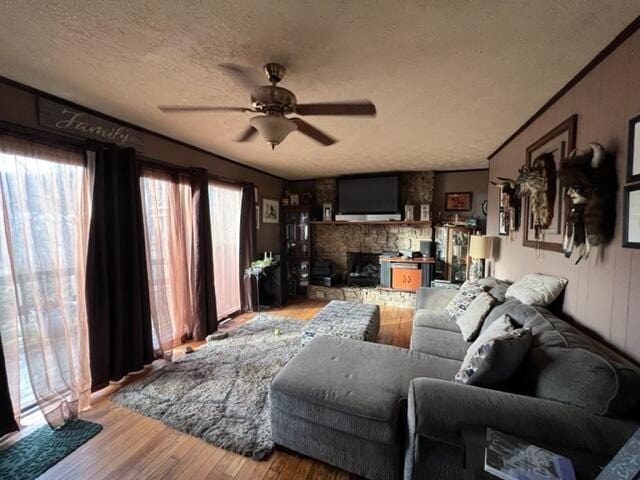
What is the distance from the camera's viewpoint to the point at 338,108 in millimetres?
1586

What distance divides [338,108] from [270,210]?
140 inches

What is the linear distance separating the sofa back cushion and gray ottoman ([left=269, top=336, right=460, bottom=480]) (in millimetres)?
493

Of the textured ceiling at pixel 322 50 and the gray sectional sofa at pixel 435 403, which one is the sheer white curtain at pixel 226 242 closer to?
the textured ceiling at pixel 322 50

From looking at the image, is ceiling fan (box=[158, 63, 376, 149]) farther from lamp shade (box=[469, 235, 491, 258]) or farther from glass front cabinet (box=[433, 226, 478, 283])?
glass front cabinet (box=[433, 226, 478, 283])

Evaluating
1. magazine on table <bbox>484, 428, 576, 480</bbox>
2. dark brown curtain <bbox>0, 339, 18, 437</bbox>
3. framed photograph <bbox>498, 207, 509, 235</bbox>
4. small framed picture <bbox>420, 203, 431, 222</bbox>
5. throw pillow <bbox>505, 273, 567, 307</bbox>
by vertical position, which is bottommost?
dark brown curtain <bbox>0, 339, 18, 437</bbox>

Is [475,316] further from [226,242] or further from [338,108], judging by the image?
[226,242]

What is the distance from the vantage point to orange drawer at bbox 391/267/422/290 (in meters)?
4.62

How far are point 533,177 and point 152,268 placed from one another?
345cm

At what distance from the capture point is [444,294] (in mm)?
3139

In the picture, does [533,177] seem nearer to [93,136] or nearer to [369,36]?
[369,36]

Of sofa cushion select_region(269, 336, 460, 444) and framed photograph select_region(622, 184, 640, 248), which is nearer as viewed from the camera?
framed photograph select_region(622, 184, 640, 248)

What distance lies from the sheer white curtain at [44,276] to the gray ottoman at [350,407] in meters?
1.62

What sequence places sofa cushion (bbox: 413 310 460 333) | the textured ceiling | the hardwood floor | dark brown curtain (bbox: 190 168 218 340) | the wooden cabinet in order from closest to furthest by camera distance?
the textured ceiling < the hardwood floor < sofa cushion (bbox: 413 310 460 333) < dark brown curtain (bbox: 190 168 218 340) < the wooden cabinet

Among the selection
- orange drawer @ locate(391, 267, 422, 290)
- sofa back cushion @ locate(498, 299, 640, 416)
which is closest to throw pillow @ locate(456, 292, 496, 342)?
sofa back cushion @ locate(498, 299, 640, 416)
